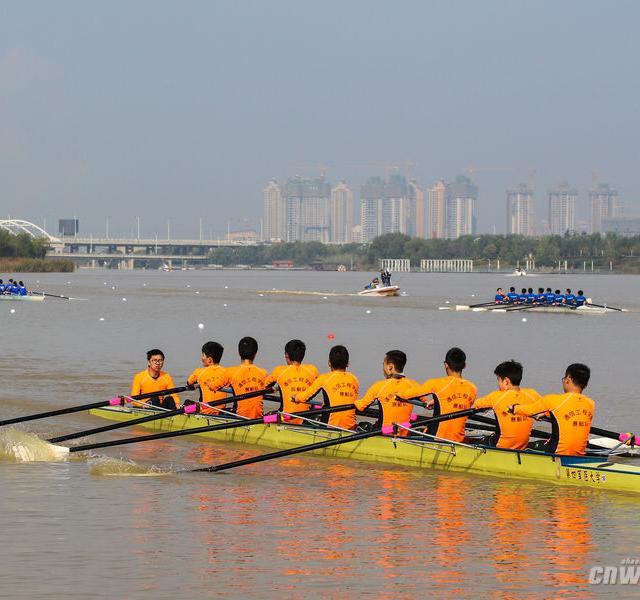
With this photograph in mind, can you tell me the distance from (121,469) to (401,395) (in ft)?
12.0

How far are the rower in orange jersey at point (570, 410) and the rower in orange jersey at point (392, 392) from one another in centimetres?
180

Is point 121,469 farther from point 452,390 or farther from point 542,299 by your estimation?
point 542,299

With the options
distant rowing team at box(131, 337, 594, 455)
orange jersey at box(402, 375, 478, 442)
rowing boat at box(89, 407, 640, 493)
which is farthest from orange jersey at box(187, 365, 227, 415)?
orange jersey at box(402, 375, 478, 442)

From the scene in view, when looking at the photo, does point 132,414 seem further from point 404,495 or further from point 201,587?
point 201,587

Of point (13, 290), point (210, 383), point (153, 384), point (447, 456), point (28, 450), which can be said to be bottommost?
point (28, 450)

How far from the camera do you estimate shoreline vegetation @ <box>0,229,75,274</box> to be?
152m

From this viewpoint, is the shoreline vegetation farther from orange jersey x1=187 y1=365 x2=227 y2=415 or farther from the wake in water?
the wake in water

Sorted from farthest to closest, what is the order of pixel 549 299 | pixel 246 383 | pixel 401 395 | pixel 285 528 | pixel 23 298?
1. pixel 23 298
2. pixel 549 299
3. pixel 246 383
4. pixel 401 395
5. pixel 285 528

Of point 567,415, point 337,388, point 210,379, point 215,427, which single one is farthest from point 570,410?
point 210,379

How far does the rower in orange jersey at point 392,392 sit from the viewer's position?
15.8m

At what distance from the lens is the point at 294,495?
14805mm

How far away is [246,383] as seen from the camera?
18.1m

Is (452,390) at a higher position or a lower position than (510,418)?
higher

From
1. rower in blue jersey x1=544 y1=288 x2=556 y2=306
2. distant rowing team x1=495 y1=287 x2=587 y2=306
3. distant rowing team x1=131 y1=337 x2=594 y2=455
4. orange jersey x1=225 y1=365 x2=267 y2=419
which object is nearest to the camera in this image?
distant rowing team x1=131 y1=337 x2=594 y2=455
